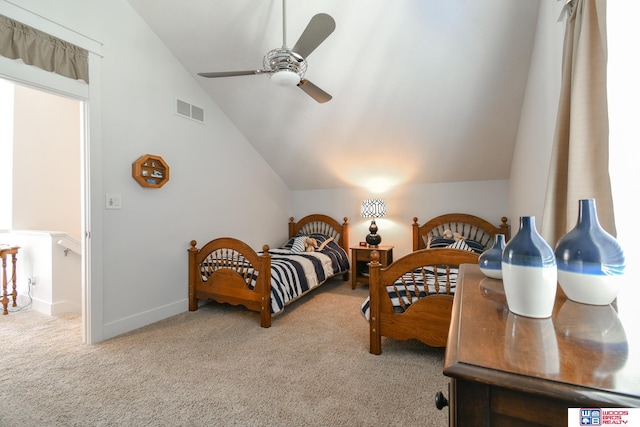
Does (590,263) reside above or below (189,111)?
below

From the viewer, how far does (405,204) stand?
4.30 m

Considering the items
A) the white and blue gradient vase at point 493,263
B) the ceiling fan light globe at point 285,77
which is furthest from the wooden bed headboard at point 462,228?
the white and blue gradient vase at point 493,263

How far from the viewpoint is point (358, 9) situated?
2.32 m

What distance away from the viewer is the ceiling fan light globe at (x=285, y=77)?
75.5 inches

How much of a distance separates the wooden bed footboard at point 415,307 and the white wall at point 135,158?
214cm

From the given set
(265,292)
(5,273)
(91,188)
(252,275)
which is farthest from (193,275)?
(5,273)

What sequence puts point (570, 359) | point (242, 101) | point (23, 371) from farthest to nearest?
point (242, 101) < point (23, 371) < point (570, 359)

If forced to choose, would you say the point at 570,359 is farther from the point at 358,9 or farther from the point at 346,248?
the point at 346,248

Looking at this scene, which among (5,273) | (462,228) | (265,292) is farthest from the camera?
(462,228)

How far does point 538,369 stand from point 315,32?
202 cm

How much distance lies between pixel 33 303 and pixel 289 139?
11.6 feet

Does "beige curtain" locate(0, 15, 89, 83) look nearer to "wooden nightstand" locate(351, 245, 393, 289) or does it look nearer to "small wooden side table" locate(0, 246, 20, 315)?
"small wooden side table" locate(0, 246, 20, 315)

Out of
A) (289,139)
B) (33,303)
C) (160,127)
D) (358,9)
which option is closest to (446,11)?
(358,9)

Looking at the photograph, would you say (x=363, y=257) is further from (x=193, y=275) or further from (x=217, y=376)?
(x=217, y=376)
